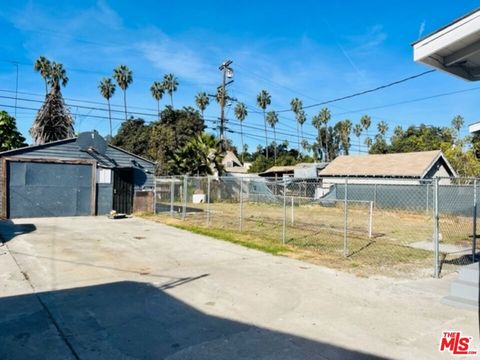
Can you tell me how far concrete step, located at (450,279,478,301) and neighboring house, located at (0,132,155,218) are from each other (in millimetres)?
17382

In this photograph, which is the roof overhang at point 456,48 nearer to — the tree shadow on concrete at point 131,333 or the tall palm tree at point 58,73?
the tree shadow on concrete at point 131,333

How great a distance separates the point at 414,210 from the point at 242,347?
68.8ft

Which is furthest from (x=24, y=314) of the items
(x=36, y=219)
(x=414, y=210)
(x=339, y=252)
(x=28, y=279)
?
(x=414, y=210)

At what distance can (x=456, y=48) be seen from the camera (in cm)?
455

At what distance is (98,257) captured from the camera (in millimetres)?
8328

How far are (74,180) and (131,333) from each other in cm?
1419

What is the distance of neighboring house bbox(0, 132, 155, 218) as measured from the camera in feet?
51.1

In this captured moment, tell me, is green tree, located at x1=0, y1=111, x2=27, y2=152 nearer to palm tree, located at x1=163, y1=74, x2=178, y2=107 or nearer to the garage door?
the garage door

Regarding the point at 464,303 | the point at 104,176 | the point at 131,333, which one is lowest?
the point at 131,333

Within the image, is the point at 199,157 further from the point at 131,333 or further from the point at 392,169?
the point at 131,333

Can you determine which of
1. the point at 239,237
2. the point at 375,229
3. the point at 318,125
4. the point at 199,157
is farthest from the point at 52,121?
the point at 318,125

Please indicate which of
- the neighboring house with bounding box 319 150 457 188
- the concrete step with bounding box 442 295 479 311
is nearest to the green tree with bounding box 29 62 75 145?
the neighboring house with bounding box 319 150 457 188

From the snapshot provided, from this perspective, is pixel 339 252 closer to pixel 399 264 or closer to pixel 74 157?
pixel 399 264

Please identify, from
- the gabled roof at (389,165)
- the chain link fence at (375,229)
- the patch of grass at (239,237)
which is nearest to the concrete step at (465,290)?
the chain link fence at (375,229)
